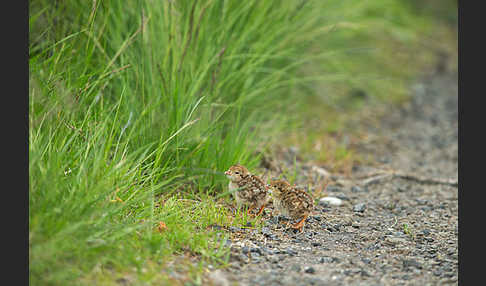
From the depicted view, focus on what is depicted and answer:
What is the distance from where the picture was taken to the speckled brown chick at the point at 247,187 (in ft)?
12.9

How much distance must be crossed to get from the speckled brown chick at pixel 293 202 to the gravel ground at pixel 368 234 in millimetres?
106

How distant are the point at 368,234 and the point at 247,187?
87cm

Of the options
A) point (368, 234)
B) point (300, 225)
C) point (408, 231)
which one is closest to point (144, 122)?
point (300, 225)

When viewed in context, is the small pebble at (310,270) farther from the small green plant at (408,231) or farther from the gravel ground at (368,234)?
the small green plant at (408,231)

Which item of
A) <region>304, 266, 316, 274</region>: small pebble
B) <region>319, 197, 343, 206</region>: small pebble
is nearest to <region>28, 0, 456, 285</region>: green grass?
<region>304, 266, 316, 274</region>: small pebble

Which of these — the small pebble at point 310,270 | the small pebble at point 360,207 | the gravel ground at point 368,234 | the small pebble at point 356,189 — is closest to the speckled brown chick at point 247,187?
the gravel ground at point 368,234

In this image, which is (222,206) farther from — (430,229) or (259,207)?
(430,229)

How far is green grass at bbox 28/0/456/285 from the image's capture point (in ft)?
9.89

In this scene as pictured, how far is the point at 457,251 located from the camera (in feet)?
12.1

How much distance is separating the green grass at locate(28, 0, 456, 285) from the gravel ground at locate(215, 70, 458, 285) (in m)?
0.21

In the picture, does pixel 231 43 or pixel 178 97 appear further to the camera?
pixel 231 43

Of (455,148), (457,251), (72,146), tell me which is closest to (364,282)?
(457,251)

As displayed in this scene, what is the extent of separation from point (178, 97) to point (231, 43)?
43.2 inches

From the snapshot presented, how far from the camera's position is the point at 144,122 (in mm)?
4137
